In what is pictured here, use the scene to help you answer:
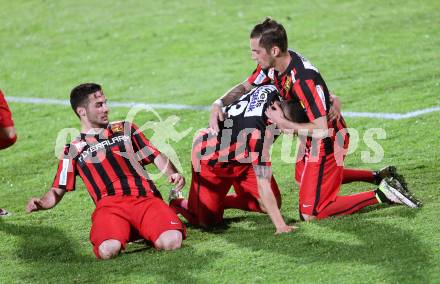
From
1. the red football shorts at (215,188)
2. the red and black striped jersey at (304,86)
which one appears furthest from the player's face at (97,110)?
the red and black striped jersey at (304,86)

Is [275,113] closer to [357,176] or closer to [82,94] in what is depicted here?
[357,176]

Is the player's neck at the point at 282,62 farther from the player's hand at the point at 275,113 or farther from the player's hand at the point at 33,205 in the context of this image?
the player's hand at the point at 33,205

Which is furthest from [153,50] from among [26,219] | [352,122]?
[26,219]

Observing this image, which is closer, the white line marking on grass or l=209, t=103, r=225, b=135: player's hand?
l=209, t=103, r=225, b=135: player's hand

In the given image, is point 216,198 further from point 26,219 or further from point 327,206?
point 26,219

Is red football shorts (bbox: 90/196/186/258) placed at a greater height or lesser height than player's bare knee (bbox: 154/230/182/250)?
greater

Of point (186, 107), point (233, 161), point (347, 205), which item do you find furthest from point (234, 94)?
point (186, 107)

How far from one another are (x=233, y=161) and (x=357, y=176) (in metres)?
1.11

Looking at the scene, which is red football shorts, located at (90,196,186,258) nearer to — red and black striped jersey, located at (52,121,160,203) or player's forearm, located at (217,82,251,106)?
red and black striped jersey, located at (52,121,160,203)

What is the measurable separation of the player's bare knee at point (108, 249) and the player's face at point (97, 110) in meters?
1.00

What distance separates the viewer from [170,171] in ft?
21.9

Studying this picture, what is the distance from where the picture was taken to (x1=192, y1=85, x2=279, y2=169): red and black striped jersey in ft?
22.3

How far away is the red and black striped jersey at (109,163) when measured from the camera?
669 centimetres

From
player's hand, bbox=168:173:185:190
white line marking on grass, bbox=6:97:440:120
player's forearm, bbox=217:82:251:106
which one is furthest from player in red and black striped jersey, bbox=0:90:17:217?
white line marking on grass, bbox=6:97:440:120
